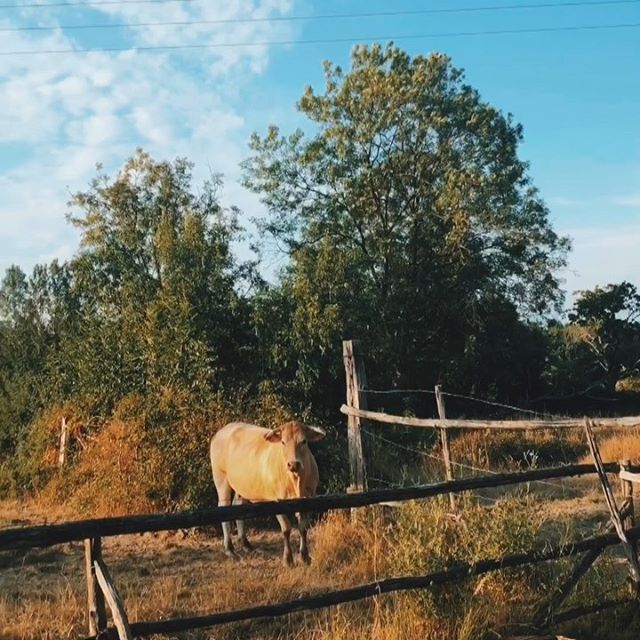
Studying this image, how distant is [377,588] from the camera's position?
5102 mm

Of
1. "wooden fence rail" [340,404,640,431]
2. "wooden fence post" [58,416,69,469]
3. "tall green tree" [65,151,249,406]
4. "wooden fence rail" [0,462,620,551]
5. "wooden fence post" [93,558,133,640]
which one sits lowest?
"wooden fence post" [93,558,133,640]

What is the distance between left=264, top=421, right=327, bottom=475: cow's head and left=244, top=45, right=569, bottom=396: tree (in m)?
15.4

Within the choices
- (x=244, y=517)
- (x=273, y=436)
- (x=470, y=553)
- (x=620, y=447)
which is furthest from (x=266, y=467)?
(x=620, y=447)

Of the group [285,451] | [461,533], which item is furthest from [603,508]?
[461,533]

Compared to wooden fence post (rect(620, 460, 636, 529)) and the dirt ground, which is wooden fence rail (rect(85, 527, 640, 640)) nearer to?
wooden fence post (rect(620, 460, 636, 529))

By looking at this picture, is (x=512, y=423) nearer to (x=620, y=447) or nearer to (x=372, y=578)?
(x=372, y=578)

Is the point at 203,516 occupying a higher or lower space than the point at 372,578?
higher

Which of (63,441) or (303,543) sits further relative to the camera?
(63,441)

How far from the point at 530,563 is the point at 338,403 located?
10470 millimetres

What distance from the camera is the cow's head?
327 inches

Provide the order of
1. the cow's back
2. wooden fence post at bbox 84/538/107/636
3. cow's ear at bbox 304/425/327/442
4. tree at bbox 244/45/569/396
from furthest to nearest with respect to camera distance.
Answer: tree at bbox 244/45/569/396, the cow's back, cow's ear at bbox 304/425/327/442, wooden fence post at bbox 84/538/107/636

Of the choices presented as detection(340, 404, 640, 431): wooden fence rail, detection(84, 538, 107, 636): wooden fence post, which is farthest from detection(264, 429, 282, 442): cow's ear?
detection(84, 538, 107, 636): wooden fence post

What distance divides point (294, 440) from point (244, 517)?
12.1 feet

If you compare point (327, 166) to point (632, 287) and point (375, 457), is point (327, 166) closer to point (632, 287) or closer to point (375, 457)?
point (375, 457)
